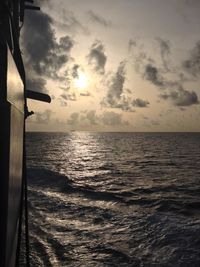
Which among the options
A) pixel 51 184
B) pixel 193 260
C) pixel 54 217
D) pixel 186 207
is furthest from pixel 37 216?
pixel 51 184

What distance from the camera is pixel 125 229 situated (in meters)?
15.5

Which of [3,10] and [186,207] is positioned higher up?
Result: [3,10]

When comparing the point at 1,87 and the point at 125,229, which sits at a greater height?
the point at 1,87

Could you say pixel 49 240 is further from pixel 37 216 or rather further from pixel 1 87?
Answer: pixel 1 87


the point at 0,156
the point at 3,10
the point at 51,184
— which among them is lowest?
the point at 51,184

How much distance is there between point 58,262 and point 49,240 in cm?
214

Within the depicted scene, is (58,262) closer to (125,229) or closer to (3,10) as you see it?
(125,229)

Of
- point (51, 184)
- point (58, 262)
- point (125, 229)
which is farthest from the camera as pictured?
point (51, 184)

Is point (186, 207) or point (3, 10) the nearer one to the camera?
point (3, 10)

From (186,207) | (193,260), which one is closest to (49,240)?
(193,260)

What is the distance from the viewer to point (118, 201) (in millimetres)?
22453

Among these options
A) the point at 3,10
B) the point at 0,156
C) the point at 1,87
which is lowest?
the point at 0,156

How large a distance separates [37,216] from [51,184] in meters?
13.1

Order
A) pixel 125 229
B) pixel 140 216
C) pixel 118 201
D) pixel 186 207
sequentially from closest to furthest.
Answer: pixel 125 229 → pixel 140 216 → pixel 186 207 → pixel 118 201
